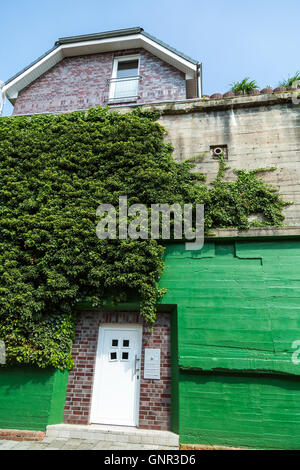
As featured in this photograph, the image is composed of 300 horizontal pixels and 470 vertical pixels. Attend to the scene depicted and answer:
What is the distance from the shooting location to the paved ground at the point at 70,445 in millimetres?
4530

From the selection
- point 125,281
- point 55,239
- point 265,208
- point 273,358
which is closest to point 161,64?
point 265,208

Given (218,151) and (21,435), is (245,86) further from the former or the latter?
(21,435)

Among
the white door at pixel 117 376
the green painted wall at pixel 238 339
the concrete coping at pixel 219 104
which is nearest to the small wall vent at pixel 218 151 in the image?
the concrete coping at pixel 219 104

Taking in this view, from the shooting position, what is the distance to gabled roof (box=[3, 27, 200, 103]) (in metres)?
8.92

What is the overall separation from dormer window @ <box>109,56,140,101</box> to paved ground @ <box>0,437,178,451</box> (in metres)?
8.47

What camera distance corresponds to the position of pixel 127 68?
9641 millimetres

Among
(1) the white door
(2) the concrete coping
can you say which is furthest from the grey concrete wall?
(1) the white door

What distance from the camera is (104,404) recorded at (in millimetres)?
5359

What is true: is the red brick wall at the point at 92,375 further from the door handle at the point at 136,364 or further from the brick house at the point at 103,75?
the brick house at the point at 103,75

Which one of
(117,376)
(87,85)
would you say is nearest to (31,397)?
(117,376)

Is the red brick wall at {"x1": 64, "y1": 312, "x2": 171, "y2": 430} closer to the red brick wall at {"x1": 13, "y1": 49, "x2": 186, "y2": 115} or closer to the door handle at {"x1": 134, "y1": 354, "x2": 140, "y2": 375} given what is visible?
the door handle at {"x1": 134, "y1": 354, "x2": 140, "y2": 375}

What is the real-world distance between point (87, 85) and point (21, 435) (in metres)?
9.15

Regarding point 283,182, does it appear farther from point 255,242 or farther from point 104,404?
point 104,404

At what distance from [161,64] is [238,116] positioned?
3925 millimetres
